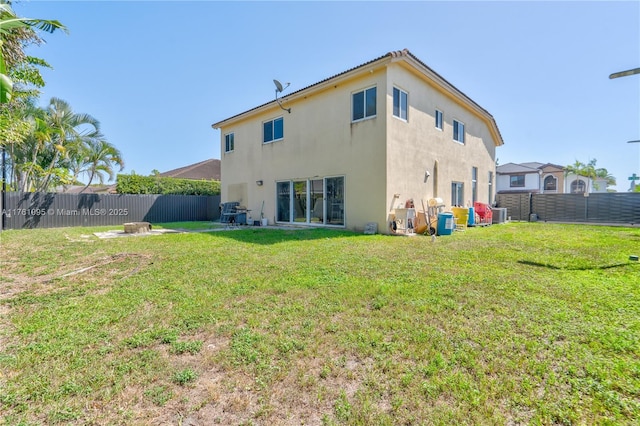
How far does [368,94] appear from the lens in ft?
34.0

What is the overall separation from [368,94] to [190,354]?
9.99m

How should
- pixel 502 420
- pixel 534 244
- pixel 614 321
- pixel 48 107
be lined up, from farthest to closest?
1. pixel 48 107
2. pixel 534 244
3. pixel 614 321
4. pixel 502 420

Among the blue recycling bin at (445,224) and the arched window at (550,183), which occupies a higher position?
the arched window at (550,183)

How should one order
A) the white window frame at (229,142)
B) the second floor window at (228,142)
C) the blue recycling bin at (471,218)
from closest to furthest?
the blue recycling bin at (471,218) < the white window frame at (229,142) < the second floor window at (228,142)

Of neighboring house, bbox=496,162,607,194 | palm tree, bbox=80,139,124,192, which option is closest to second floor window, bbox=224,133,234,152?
palm tree, bbox=80,139,124,192

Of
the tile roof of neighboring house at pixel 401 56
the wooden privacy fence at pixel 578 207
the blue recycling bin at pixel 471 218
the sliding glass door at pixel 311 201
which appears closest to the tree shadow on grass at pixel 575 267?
the sliding glass door at pixel 311 201

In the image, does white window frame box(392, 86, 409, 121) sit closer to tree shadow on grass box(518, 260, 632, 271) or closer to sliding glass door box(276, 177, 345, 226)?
sliding glass door box(276, 177, 345, 226)

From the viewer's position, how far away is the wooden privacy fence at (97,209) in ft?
42.2

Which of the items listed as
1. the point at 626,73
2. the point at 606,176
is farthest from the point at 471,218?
the point at 606,176

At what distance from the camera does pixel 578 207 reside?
16000 mm

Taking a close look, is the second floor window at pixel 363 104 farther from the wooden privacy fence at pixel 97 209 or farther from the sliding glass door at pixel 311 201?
the wooden privacy fence at pixel 97 209

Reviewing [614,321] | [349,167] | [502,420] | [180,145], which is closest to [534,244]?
[614,321]

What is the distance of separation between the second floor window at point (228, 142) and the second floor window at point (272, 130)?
3090 mm

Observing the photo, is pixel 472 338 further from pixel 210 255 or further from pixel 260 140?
pixel 260 140
